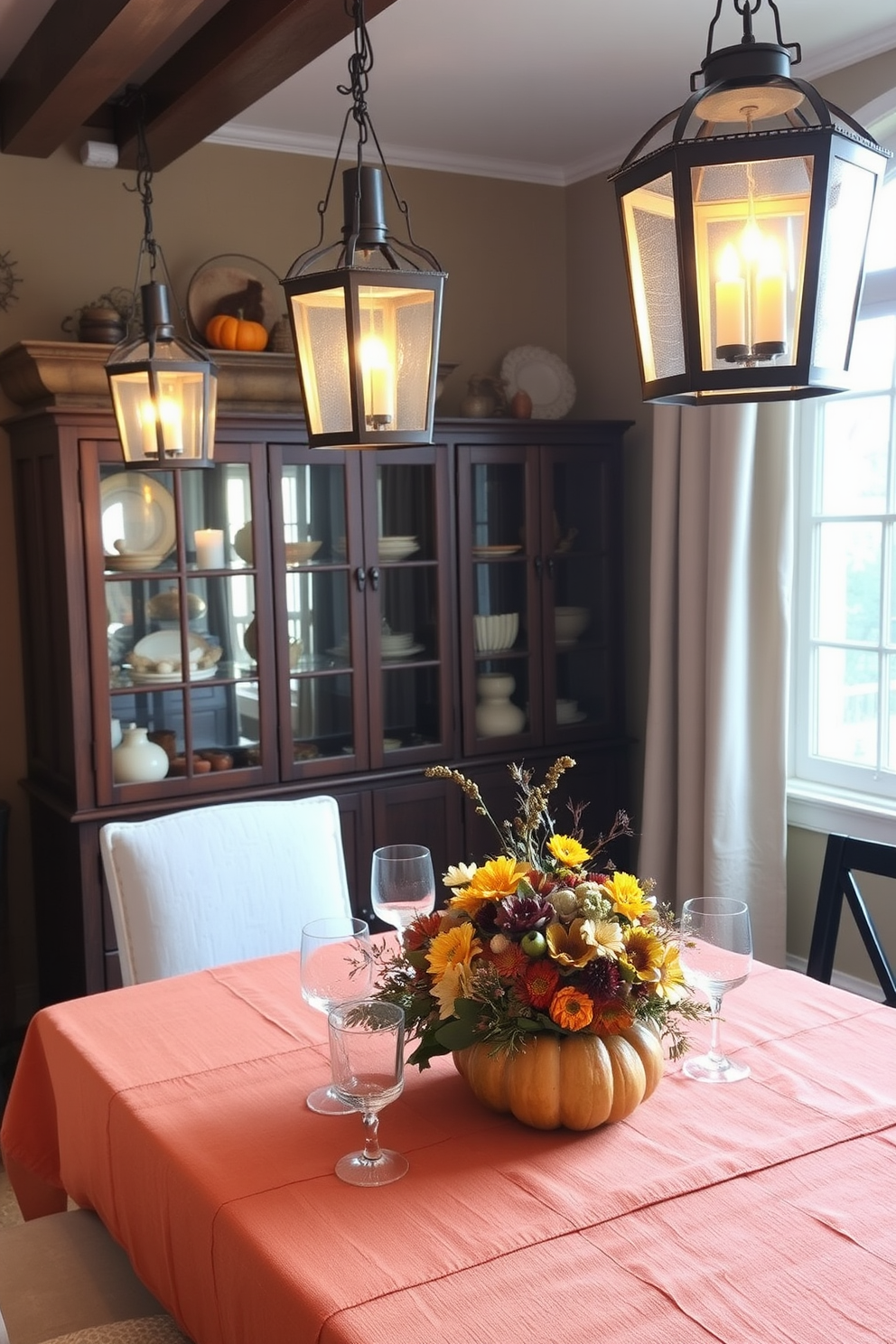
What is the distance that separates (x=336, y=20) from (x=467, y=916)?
6.04 feet

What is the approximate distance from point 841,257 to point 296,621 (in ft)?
8.21

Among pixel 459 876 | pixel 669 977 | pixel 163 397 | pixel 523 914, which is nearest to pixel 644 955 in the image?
pixel 669 977

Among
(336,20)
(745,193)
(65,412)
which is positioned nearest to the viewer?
(745,193)

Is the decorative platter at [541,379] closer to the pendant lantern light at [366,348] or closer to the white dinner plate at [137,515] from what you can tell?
the white dinner plate at [137,515]

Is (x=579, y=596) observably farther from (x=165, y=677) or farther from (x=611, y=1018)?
(x=611, y=1018)

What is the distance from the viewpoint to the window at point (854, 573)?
3.38 metres

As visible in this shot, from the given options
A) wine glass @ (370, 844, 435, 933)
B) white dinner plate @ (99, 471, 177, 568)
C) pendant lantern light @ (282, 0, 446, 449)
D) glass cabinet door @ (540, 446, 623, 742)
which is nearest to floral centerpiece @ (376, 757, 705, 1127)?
wine glass @ (370, 844, 435, 933)

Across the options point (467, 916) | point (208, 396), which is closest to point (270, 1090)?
point (467, 916)

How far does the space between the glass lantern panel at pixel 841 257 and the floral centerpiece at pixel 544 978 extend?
605 mm

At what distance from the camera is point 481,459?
12.3 feet

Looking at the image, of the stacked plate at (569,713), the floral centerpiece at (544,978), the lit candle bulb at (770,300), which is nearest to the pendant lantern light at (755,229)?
the lit candle bulb at (770,300)

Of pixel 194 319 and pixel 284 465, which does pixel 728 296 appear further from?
pixel 194 319

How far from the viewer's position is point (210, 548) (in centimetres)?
338

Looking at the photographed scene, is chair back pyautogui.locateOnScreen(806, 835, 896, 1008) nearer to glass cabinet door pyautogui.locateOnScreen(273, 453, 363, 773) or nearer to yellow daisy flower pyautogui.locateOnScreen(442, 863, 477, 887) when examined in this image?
yellow daisy flower pyautogui.locateOnScreen(442, 863, 477, 887)
